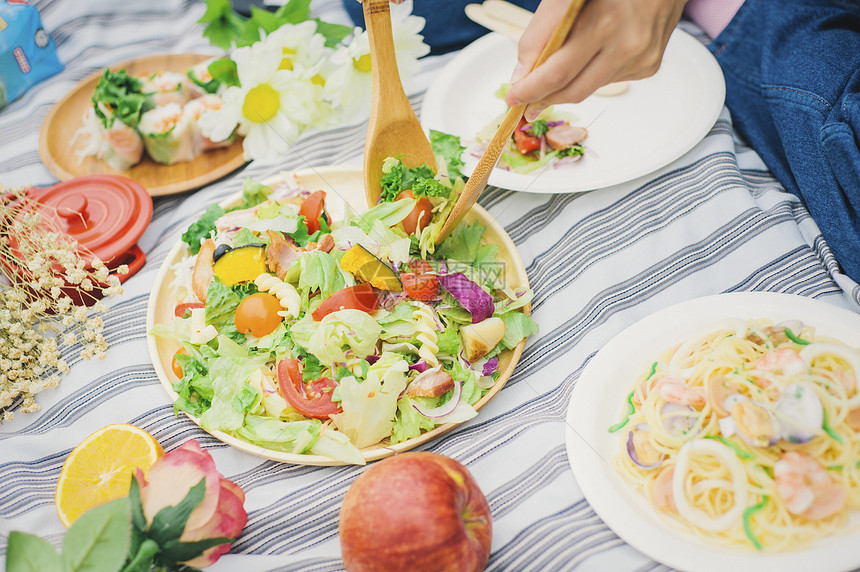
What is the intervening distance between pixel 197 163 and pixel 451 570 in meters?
1.59

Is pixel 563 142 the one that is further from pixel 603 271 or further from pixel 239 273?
pixel 239 273

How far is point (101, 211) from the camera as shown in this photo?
164cm

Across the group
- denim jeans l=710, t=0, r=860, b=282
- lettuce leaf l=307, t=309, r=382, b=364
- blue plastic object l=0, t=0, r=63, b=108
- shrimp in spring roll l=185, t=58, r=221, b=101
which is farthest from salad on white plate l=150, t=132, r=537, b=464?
blue plastic object l=0, t=0, r=63, b=108

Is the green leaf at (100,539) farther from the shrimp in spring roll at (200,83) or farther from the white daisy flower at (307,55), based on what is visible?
the shrimp in spring roll at (200,83)

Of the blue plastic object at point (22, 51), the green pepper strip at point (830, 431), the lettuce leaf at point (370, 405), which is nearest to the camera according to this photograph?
the green pepper strip at point (830, 431)

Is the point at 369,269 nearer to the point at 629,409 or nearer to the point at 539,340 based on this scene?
the point at 539,340

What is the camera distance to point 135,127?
187 centimetres

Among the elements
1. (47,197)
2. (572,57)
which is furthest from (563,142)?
(47,197)

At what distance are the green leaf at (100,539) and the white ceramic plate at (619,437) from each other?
0.77 metres

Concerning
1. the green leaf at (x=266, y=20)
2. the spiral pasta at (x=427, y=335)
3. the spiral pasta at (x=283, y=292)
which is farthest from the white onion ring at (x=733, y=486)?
the green leaf at (x=266, y=20)

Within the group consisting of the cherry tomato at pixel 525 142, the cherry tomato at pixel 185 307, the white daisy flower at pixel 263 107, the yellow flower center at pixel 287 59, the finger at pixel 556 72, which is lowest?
the cherry tomato at pixel 185 307

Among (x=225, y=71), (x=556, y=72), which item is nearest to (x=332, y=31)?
(x=225, y=71)

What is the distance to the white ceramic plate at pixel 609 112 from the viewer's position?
156 centimetres

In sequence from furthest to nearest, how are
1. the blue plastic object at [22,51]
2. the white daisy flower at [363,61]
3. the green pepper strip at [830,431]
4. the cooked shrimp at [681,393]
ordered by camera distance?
the blue plastic object at [22,51] → the white daisy flower at [363,61] → the cooked shrimp at [681,393] → the green pepper strip at [830,431]
